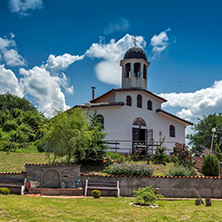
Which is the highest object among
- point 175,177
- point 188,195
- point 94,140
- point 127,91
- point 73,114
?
point 127,91

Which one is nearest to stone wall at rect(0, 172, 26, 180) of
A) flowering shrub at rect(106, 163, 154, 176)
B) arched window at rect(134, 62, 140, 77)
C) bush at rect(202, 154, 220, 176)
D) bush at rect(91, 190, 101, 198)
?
bush at rect(91, 190, 101, 198)

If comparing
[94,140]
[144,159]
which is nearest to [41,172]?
[94,140]

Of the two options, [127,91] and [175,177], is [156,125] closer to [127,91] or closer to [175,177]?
[127,91]

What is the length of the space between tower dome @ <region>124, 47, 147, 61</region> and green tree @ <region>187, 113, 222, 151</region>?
15.2m

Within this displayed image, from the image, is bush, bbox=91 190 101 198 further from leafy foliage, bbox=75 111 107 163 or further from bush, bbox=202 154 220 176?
bush, bbox=202 154 220 176

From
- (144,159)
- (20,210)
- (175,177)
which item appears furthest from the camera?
(144,159)

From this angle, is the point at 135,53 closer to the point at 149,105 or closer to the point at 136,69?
the point at 136,69

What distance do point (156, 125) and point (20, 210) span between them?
17198 mm

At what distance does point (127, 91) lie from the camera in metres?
22.1

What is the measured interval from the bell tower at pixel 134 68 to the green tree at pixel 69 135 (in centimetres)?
1017

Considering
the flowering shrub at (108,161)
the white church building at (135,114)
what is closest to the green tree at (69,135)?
the flowering shrub at (108,161)

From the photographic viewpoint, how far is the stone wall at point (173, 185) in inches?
467

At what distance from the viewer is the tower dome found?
24.2m

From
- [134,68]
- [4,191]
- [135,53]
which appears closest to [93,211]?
[4,191]
